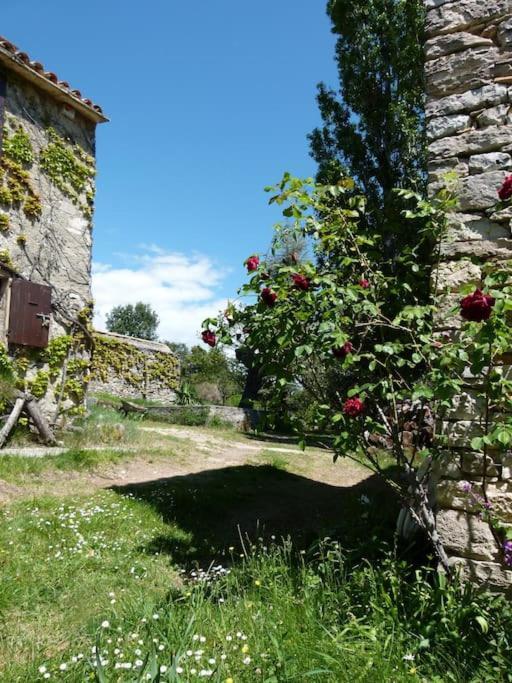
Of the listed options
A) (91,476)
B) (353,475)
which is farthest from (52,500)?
(353,475)

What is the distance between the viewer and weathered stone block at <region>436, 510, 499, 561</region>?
Result: 114 inches

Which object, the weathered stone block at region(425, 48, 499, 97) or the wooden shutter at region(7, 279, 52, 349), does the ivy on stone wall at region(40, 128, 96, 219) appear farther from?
the weathered stone block at region(425, 48, 499, 97)

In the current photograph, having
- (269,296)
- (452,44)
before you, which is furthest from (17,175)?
(452,44)

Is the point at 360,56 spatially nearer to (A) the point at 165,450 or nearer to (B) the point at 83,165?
(B) the point at 83,165

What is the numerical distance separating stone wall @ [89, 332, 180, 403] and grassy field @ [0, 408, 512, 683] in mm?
11941

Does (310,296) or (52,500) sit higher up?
(310,296)

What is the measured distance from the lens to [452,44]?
3357 millimetres

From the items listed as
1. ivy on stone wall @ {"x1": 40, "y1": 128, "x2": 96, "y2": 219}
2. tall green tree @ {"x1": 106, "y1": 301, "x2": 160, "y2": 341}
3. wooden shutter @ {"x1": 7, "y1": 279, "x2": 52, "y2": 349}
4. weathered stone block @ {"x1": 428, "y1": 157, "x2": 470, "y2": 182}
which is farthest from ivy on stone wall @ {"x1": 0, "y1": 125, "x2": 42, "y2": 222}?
tall green tree @ {"x1": 106, "y1": 301, "x2": 160, "y2": 341}

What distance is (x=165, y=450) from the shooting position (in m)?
8.81

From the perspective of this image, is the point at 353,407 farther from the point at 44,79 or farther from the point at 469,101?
the point at 44,79

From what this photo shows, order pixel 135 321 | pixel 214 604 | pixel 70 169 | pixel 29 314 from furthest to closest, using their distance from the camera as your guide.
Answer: pixel 135 321, pixel 70 169, pixel 29 314, pixel 214 604

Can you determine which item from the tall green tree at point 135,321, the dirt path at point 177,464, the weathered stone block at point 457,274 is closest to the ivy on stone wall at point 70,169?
the dirt path at point 177,464

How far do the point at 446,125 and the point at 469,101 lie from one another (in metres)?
0.19

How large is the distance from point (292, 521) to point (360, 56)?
11795 mm
